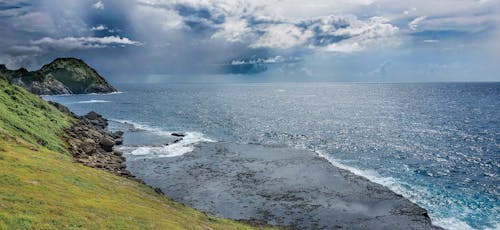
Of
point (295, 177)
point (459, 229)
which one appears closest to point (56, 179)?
point (295, 177)

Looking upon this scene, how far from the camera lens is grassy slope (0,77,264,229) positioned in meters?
26.4

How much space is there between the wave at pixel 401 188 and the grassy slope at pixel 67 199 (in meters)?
31.5

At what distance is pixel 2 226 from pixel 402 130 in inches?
4851

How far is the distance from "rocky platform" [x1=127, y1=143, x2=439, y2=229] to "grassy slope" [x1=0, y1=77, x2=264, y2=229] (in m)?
9.95

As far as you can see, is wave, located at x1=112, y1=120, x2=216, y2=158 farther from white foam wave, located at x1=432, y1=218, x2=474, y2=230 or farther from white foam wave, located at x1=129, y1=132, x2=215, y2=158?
white foam wave, located at x1=432, y1=218, x2=474, y2=230

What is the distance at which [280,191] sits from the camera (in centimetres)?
6309

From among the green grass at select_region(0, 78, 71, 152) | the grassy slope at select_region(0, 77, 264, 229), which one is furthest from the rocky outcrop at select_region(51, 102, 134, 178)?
the grassy slope at select_region(0, 77, 264, 229)

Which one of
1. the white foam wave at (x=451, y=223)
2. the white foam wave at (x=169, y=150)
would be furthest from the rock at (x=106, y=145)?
the white foam wave at (x=451, y=223)

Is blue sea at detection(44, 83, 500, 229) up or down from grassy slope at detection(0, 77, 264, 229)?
down

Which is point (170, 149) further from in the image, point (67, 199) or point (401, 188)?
point (67, 199)

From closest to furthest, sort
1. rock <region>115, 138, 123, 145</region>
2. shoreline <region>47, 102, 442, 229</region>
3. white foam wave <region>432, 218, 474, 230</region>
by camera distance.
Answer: white foam wave <region>432, 218, 474, 230</region>, shoreline <region>47, 102, 442, 229</region>, rock <region>115, 138, 123, 145</region>

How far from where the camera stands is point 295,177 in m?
71.1

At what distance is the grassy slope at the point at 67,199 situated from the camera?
2642cm

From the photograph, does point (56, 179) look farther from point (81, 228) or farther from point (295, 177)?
point (295, 177)
